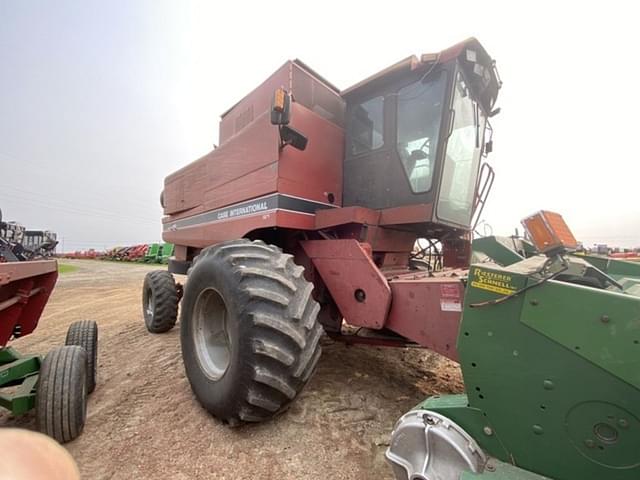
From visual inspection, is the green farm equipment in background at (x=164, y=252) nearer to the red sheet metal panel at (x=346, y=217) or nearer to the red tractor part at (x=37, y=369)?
the red tractor part at (x=37, y=369)

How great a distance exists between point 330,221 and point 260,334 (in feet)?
4.39

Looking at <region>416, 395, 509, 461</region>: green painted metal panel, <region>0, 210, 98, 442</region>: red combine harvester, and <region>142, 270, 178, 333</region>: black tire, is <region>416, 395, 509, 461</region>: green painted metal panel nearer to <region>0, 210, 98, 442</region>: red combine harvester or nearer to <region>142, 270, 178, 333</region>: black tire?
<region>0, 210, 98, 442</region>: red combine harvester

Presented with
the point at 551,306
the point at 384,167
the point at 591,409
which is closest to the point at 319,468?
the point at 591,409

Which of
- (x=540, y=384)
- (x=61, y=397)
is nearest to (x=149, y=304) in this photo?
(x=61, y=397)

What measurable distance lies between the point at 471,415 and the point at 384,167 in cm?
225

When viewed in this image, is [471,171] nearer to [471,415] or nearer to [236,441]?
[471,415]

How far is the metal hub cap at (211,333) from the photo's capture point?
2.55 meters

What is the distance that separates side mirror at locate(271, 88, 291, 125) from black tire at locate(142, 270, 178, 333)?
333 cm

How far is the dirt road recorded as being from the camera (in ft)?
6.00

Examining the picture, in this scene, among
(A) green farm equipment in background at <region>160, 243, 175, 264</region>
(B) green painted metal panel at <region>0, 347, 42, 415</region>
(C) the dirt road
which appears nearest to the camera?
(C) the dirt road

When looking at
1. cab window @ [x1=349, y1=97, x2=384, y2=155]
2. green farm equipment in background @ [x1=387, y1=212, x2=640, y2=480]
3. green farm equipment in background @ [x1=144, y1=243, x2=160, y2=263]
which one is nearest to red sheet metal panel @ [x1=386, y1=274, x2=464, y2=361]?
green farm equipment in background @ [x1=387, y1=212, x2=640, y2=480]

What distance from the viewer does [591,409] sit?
112 centimetres

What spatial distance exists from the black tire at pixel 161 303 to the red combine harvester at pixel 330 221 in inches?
50.6

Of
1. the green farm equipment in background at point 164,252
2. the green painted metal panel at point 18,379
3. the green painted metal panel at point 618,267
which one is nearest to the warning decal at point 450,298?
the green painted metal panel at point 618,267
